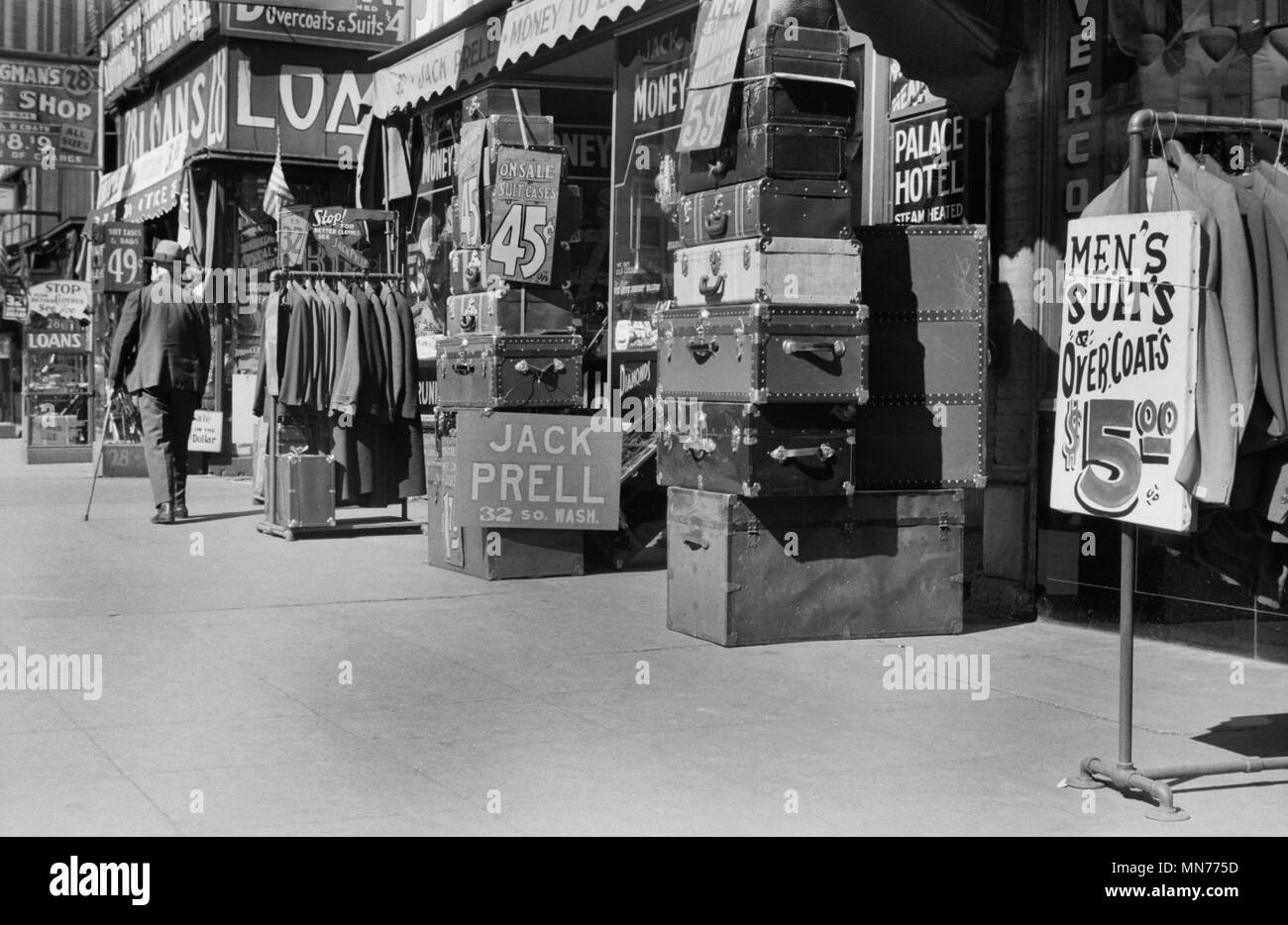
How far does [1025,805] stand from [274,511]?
901 cm

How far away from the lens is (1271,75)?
25.2 ft

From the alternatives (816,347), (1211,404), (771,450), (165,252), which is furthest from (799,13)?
(165,252)

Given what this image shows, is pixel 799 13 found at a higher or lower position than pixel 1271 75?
higher

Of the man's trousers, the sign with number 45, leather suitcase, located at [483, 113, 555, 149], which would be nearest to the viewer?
the sign with number 45

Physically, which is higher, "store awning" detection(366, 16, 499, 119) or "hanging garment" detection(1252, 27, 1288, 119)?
"store awning" detection(366, 16, 499, 119)

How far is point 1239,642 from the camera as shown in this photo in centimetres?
796

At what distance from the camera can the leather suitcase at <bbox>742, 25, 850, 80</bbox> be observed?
7.93 metres

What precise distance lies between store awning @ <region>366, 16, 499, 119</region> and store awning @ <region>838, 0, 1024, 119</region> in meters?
5.82

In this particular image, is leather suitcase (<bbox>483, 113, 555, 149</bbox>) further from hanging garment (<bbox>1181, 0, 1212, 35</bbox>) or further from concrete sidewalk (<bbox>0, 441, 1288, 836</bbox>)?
hanging garment (<bbox>1181, 0, 1212, 35</bbox>)

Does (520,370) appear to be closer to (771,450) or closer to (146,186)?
(771,450)

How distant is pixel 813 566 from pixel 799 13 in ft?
9.20

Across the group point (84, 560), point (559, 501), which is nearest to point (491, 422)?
point (559, 501)

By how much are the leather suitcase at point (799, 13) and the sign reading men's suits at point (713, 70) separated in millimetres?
94

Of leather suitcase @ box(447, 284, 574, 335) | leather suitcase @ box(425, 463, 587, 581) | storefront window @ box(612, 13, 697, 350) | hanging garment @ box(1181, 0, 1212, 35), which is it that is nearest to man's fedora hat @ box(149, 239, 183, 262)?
storefront window @ box(612, 13, 697, 350)
